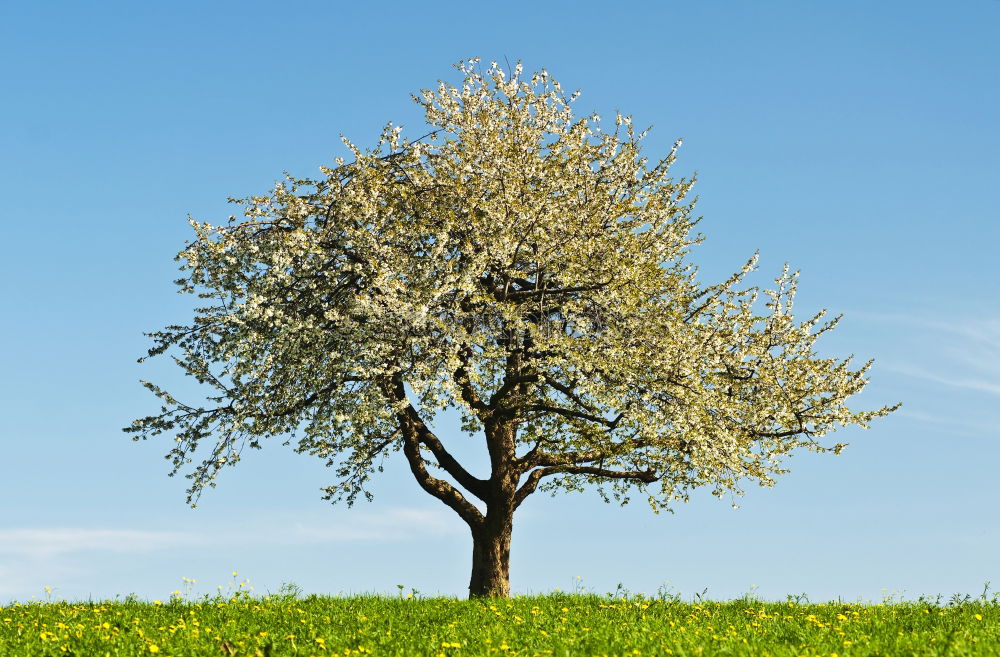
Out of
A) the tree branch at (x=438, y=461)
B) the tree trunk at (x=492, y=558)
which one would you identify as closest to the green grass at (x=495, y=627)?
the tree trunk at (x=492, y=558)

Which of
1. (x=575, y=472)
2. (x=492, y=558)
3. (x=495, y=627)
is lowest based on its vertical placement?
(x=495, y=627)

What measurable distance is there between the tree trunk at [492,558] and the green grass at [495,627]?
2.62 m

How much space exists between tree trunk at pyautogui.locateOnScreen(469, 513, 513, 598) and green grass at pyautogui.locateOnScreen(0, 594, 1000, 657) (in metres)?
2.62

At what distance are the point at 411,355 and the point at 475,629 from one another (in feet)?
20.8

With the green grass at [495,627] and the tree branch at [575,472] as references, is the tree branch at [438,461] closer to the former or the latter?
the tree branch at [575,472]

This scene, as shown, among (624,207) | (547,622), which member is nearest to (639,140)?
(624,207)

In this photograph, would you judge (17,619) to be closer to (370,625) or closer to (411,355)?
(370,625)

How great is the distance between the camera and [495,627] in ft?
42.5

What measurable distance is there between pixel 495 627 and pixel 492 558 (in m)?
7.23

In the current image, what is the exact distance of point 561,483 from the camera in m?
23.1

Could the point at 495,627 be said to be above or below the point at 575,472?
below

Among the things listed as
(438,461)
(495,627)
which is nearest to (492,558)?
(438,461)

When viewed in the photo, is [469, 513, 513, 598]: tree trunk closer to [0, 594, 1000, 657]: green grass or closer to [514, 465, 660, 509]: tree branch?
[514, 465, 660, 509]: tree branch

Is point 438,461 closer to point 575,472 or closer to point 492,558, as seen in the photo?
point 492,558
